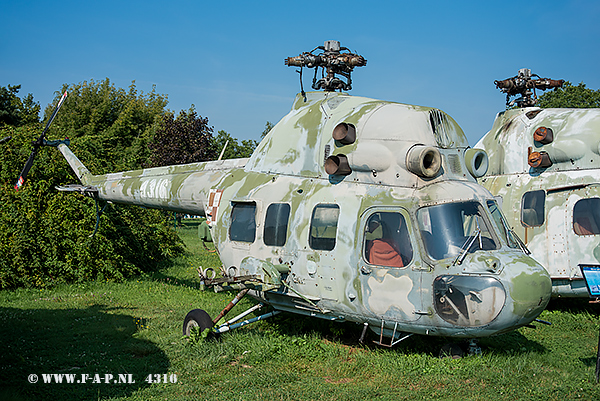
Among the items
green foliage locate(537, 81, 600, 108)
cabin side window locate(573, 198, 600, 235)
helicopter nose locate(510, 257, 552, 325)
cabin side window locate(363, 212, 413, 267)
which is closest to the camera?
helicopter nose locate(510, 257, 552, 325)

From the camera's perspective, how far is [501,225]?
22.5ft

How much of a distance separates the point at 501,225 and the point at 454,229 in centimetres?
88

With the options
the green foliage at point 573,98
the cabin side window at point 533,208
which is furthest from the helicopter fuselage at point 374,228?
the green foliage at point 573,98

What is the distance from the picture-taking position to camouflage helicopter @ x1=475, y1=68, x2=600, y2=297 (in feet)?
31.4

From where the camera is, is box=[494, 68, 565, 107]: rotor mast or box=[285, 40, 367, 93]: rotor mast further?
box=[494, 68, 565, 107]: rotor mast

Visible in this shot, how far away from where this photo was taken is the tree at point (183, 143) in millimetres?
28797

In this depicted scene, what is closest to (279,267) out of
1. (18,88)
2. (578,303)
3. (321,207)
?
(321,207)

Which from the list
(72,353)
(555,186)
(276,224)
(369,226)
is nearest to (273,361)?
(276,224)

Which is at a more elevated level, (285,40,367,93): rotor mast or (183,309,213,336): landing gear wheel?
(285,40,367,93): rotor mast

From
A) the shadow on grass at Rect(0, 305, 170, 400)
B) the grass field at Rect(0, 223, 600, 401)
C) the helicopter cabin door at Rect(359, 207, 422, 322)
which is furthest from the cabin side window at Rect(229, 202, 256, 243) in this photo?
the shadow on grass at Rect(0, 305, 170, 400)

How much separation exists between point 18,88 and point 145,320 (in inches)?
1422

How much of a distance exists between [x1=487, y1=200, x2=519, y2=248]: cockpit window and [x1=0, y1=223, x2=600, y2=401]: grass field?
168 cm

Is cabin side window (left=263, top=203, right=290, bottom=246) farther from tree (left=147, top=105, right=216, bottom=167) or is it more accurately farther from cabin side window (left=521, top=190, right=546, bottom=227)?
tree (left=147, top=105, right=216, bottom=167)

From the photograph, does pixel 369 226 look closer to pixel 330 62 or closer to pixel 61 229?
pixel 330 62
